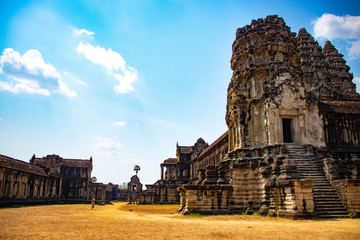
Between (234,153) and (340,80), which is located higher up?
(340,80)

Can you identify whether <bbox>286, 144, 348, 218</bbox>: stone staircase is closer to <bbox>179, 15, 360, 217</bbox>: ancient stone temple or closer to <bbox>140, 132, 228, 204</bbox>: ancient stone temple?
<bbox>179, 15, 360, 217</bbox>: ancient stone temple

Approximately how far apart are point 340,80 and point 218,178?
109 ft

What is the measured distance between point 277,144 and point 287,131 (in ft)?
7.74

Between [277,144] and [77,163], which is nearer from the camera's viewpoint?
[277,144]

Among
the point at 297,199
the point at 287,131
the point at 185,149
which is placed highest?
the point at 185,149

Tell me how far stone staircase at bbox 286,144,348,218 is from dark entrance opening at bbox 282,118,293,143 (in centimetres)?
102

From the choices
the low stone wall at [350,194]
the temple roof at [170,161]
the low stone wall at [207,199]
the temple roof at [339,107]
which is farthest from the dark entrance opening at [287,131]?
the temple roof at [170,161]

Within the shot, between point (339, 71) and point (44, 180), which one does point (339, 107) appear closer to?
point (339, 71)

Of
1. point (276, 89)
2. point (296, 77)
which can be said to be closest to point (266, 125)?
point (276, 89)

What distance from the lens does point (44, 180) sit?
40250mm

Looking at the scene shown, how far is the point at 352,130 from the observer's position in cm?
1975

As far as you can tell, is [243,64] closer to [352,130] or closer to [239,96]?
[239,96]

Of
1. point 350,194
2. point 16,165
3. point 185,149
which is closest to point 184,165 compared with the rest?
point 185,149

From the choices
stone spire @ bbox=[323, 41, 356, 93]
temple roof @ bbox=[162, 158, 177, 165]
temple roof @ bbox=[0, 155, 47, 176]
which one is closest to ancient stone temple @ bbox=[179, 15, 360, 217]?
temple roof @ bbox=[0, 155, 47, 176]
